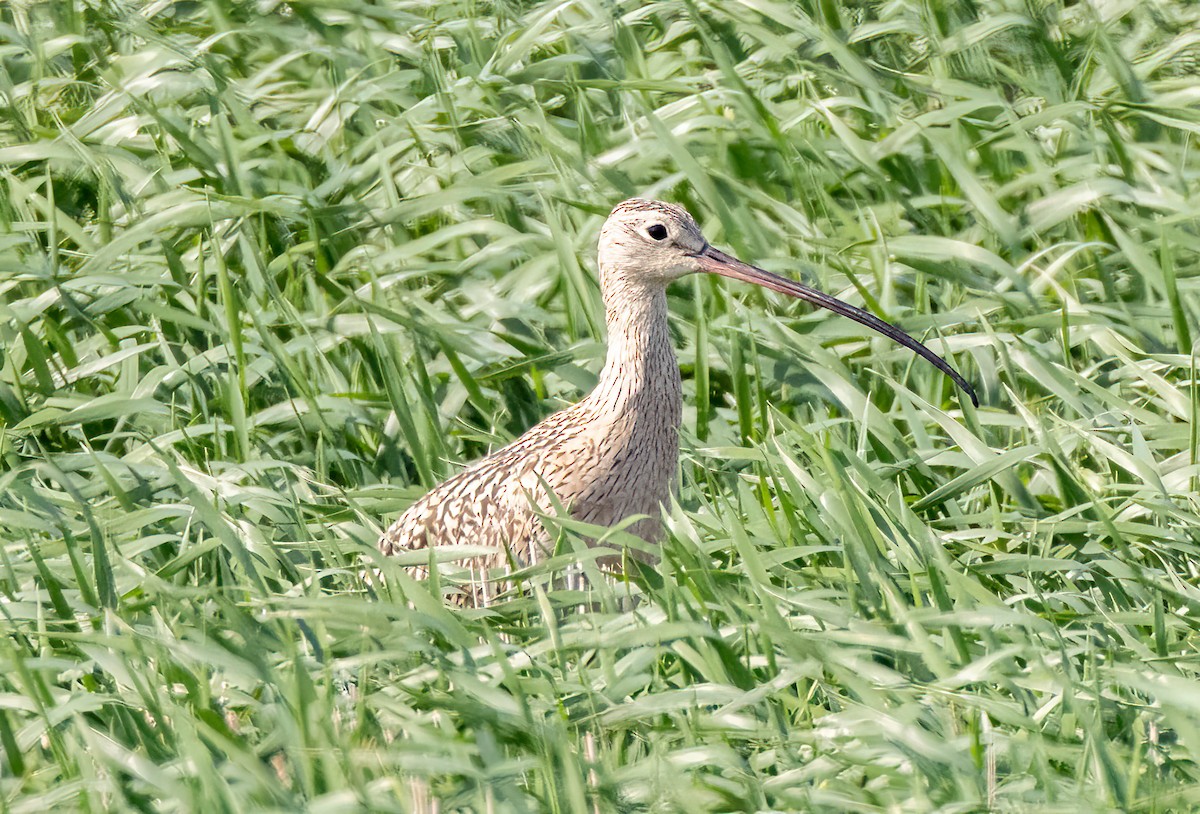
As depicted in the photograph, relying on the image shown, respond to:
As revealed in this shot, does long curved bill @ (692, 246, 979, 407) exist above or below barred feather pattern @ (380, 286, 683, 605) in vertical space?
above

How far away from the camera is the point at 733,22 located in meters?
7.80

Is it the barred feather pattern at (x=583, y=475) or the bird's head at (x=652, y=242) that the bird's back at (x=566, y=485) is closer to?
the barred feather pattern at (x=583, y=475)

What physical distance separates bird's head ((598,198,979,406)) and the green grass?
34 centimetres

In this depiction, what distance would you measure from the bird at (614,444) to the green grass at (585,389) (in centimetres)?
21

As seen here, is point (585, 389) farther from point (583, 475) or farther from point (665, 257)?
point (583, 475)

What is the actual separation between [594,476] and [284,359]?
56.5 inches

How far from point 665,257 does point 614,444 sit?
0.62 metres

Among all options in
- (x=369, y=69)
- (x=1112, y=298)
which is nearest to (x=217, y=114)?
(x=369, y=69)

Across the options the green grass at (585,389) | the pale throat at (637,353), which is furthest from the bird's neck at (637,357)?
the green grass at (585,389)

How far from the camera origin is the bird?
16.3 ft

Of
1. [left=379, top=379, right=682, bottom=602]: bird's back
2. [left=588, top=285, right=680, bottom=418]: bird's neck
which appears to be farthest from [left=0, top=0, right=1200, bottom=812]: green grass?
[left=588, top=285, right=680, bottom=418]: bird's neck

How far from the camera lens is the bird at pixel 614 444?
496 cm

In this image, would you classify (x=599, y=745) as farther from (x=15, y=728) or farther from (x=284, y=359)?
(x=284, y=359)

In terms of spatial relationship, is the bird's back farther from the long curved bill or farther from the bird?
the long curved bill
